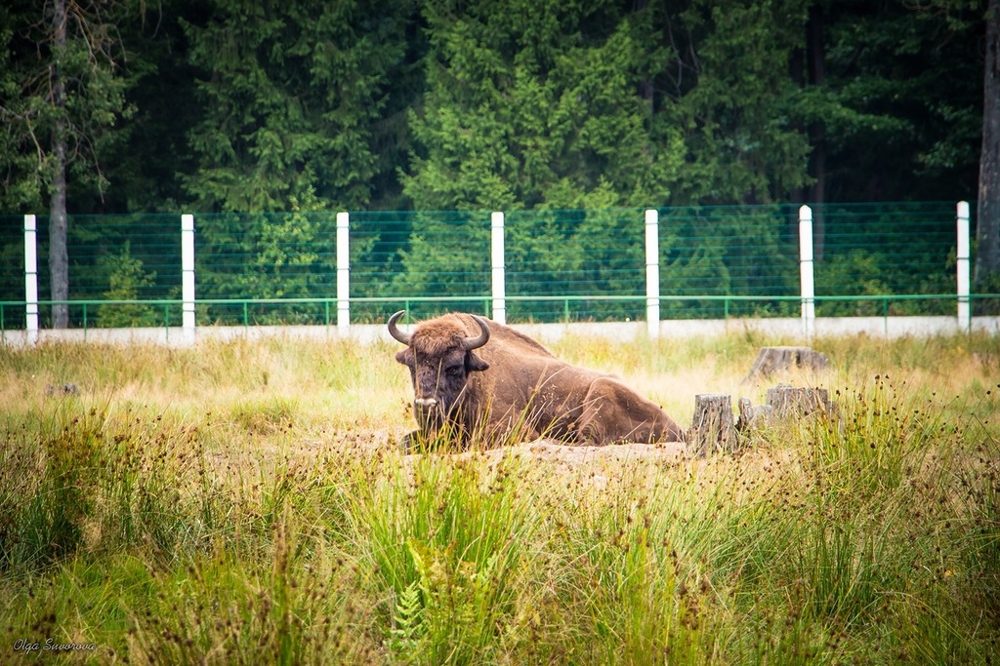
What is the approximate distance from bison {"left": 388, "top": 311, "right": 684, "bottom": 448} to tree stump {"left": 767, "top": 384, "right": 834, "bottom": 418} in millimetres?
981

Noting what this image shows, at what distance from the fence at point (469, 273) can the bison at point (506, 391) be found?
764cm

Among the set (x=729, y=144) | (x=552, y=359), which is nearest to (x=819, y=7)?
(x=729, y=144)

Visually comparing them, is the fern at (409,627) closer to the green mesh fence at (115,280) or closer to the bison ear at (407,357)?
the bison ear at (407,357)

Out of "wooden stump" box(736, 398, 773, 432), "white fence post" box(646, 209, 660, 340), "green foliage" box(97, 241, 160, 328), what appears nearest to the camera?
"wooden stump" box(736, 398, 773, 432)

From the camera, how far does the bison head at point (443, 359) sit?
868cm

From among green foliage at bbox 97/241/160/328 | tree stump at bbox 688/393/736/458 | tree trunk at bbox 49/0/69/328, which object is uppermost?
tree trunk at bbox 49/0/69/328

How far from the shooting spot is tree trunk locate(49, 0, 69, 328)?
19.4 metres

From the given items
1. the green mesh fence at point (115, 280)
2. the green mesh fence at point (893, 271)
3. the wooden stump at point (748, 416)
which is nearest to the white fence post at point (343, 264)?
the green mesh fence at point (115, 280)

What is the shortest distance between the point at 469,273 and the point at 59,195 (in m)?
7.76

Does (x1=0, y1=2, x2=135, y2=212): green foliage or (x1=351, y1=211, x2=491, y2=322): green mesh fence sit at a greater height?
(x1=0, y1=2, x2=135, y2=212): green foliage

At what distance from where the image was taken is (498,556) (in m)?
4.47

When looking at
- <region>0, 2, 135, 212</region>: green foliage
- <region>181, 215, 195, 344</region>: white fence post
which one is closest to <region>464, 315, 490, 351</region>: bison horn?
<region>181, 215, 195, 344</region>: white fence post

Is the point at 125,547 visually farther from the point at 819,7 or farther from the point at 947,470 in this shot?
the point at 819,7

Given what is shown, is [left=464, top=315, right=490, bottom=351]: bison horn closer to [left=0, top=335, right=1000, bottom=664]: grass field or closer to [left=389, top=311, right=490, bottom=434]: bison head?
[left=389, top=311, right=490, bottom=434]: bison head
